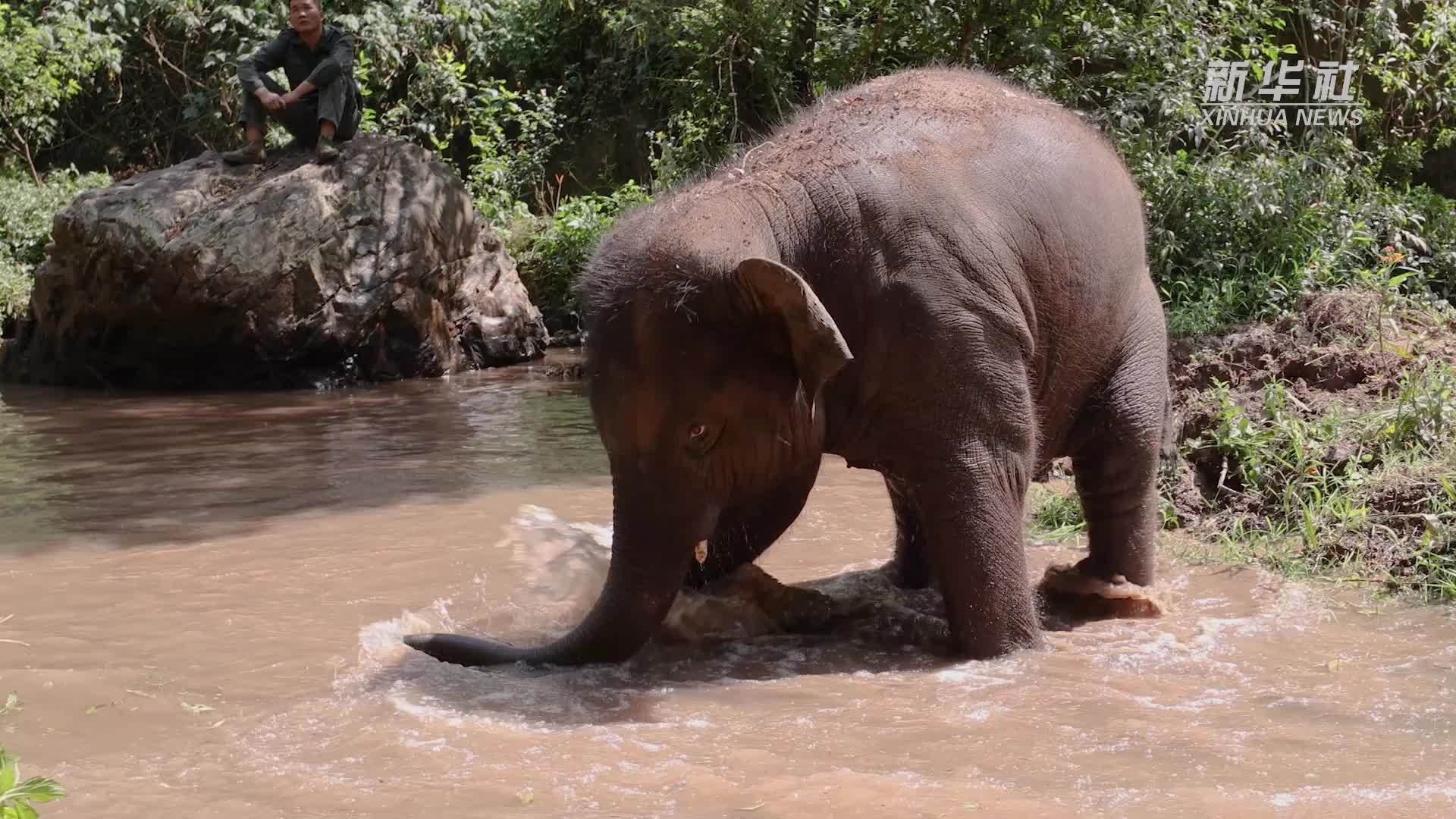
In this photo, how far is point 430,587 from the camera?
5.55 metres

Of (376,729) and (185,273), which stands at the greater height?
(185,273)

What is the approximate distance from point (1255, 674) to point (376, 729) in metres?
2.59

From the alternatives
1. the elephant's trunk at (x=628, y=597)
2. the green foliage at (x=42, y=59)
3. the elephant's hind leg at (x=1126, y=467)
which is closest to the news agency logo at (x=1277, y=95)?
the elephant's hind leg at (x=1126, y=467)

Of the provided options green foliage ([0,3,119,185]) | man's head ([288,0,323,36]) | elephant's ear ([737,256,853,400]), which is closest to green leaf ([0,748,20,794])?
elephant's ear ([737,256,853,400])

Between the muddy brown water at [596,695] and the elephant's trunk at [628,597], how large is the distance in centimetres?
8

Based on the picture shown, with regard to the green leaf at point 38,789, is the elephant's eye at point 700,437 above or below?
above

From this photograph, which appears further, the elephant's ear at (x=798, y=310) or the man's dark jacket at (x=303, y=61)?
the man's dark jacket at (x=303, y=61)

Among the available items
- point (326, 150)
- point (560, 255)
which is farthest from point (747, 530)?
point (560, 255)

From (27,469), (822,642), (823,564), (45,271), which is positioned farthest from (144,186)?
(822,642)

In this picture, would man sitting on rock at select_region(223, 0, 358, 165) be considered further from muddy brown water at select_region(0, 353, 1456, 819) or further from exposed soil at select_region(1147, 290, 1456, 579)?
exposed soil at select_region(1147, 290, 1456, 579)

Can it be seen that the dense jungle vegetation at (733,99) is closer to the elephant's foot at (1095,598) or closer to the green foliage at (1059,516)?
the elephant's foot at (1095,598)

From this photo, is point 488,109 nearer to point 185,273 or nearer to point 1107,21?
point 185,273

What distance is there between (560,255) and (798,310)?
1087 centimetres

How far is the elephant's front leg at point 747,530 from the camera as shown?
4855 millimetres
